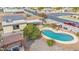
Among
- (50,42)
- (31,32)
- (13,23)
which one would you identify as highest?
(13,23)

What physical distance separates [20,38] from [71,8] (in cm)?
68

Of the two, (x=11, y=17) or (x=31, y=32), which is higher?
(x=11, y=17)

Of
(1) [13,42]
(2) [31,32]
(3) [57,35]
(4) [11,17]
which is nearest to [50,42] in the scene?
(3) [57,35]

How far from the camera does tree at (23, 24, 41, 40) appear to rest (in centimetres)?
221

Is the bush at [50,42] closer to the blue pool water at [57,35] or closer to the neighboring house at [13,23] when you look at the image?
the blue pool water at [57,35]

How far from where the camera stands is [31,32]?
222cm

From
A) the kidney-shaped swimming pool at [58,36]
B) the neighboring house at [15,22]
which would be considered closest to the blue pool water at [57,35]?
the kidney-shaped swimming pool at [58,36]

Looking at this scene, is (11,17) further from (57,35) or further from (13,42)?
A: (57,35)

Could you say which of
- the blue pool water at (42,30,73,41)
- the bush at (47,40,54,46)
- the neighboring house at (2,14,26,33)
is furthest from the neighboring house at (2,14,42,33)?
the bush at (47,40,54,46)

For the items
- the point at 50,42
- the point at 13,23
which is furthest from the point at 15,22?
the point at 50,42

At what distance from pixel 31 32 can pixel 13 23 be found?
0.23 metres

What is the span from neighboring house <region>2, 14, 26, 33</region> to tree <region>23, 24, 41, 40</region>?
58 mm
